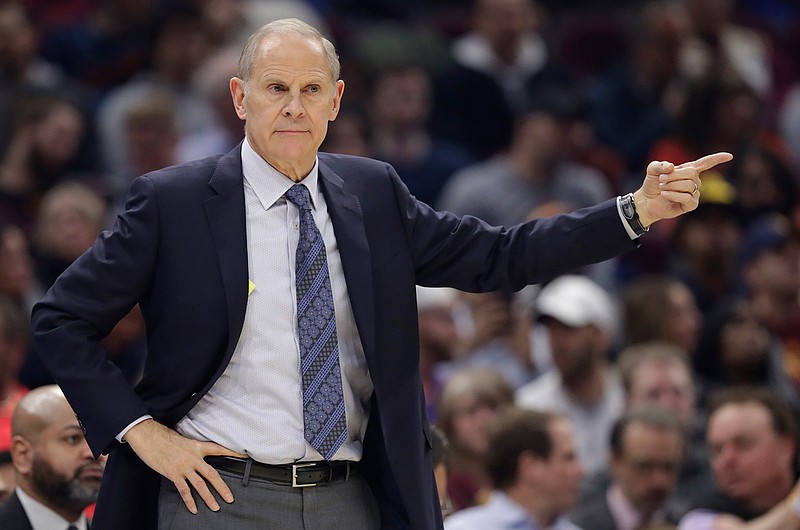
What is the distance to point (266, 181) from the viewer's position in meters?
3.13

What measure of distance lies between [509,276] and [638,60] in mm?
6337

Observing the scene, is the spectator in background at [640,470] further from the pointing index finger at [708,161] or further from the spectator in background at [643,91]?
the spectator in background at [643,91]

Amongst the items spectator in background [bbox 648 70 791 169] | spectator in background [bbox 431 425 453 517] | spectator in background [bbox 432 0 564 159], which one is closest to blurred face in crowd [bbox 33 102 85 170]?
spectator in background [bbox 432 0 564 159]

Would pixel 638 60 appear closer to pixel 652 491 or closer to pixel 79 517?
pixel 652 491

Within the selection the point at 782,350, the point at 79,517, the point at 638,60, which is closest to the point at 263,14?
the point at 638,60

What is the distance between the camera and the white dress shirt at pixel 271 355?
3002 mm

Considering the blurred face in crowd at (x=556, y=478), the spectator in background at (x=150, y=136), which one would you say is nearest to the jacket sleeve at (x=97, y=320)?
the blurred face in crowd at (x=556, y=478)

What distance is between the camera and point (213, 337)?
300cm

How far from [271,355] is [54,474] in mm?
1247

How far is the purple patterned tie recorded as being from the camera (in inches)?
118

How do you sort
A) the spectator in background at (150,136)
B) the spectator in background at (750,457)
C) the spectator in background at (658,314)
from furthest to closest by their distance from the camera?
1. the spectator in background at (150,136)
2. the spectator in background at (658,314)
3. the spectator in background at (750,457)

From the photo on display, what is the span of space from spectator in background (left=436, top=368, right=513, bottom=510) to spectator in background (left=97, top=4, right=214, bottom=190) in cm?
295

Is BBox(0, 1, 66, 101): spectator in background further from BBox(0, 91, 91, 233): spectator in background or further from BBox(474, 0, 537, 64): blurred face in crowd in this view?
BBox(474, 0, 537, 64): blurred face in crowd

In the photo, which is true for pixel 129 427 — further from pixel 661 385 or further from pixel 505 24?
pixel 505 24
